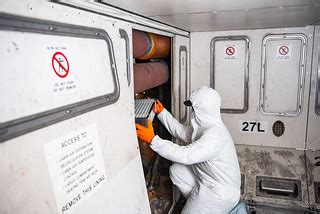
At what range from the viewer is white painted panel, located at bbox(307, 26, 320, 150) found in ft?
10.0

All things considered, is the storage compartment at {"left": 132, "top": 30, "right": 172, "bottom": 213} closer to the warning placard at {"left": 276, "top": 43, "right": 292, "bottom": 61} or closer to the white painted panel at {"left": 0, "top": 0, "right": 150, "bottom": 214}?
the white painted panel at {"left": 0, "top": 0, "right": 150, "bottom": 214}

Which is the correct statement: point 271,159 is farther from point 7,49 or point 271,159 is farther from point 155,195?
point 7,49

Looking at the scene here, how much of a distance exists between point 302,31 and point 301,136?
1.21 m

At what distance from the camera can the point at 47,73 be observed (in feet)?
3.51

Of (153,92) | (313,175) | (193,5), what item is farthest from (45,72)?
(313,175)

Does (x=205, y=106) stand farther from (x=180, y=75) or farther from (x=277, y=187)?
(x=277, y=187)

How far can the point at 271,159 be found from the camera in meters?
3.33

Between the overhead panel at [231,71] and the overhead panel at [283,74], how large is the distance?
212 millimetres

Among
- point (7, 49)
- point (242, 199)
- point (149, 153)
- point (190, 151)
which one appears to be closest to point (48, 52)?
point (7, 49)

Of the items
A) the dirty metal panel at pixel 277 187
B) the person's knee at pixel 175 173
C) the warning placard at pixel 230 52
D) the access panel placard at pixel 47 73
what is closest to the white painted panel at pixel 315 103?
the dirty metal panel at pixel 277 187

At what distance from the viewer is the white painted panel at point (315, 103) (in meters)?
3.06

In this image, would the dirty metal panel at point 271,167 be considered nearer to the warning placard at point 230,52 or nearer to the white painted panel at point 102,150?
the warning placard at point 230,52

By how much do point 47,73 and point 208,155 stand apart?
180 centimetres

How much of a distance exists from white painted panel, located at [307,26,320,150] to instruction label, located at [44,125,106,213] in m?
2.70
